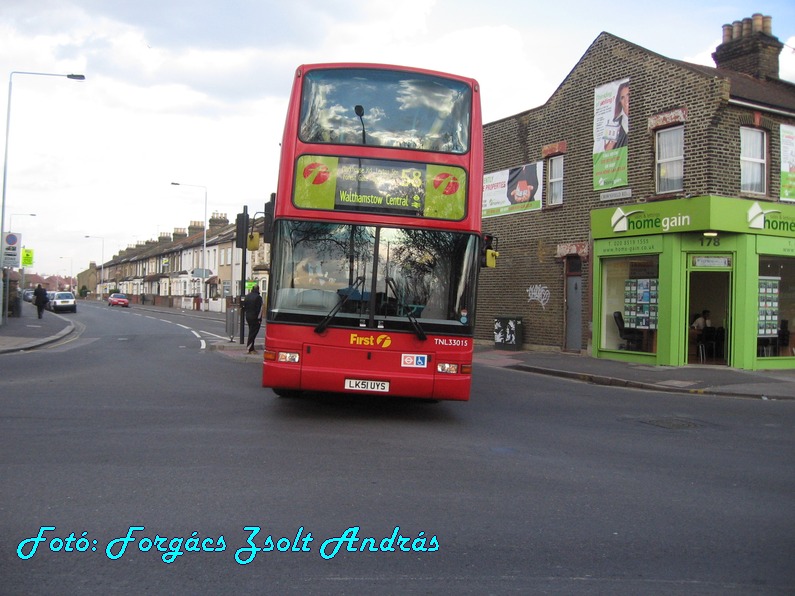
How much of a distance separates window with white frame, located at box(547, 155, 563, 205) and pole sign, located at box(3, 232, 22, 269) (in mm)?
20484

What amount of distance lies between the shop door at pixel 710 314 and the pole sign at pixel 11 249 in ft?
80.3

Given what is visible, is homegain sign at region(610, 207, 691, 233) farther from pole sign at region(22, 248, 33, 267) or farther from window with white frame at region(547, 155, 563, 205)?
pole sign at region(22, 248, 33, 267)

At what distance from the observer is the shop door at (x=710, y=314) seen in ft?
60.3

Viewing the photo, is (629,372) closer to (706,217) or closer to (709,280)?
(709,280)

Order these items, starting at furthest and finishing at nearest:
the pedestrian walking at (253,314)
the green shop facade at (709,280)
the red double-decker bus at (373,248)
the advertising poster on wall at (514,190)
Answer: the advertising poster on wall at (514,190), the pedestrian walking at (253,314), the green shop facade at (709,280), the red double-decker bus at (373,248)

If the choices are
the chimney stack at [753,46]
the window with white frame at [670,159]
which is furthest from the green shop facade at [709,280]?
the chimney stack at [753,46]

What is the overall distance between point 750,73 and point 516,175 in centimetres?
769

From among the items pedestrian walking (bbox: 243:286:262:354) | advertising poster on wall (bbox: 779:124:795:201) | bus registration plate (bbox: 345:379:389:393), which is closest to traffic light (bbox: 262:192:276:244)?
bus registration plate (bbox: 345:379:389:393)

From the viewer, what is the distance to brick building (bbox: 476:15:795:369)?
58.5 ft

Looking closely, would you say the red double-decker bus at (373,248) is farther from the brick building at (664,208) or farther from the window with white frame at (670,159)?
the window with white frame at (670,159)

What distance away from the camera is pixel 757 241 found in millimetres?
18000

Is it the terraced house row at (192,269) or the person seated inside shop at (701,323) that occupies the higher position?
the terraced house row at (192,269)

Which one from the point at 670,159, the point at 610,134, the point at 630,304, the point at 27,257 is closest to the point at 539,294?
the point at 630,304

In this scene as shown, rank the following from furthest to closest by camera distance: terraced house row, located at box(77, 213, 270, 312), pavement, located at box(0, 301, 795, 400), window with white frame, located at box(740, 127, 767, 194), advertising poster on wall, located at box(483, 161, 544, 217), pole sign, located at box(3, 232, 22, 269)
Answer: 1. terraced house row, located at box(77, 213, 270, 312)
2. pole sign, located at box(3, 232, 22, 269)
3. advertising poster on wall, located at box(483, 161, 544, 217)
4. window with white frame, located at box(740, 127, 767, 194)
5. pavement, located at box(0, 301, 795, 400)
